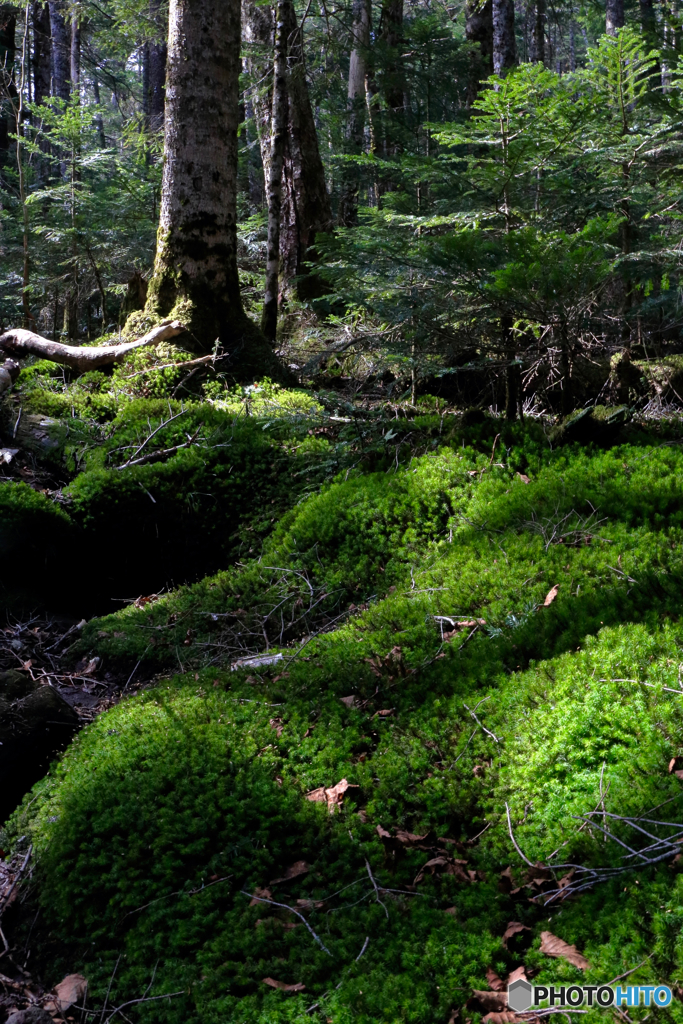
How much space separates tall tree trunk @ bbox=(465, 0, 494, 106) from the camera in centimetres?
1061

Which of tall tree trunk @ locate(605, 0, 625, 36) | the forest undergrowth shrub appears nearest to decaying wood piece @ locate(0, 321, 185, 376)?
the forest undergrowth shrub

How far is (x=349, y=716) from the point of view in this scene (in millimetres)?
3312

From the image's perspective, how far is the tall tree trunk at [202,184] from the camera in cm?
669

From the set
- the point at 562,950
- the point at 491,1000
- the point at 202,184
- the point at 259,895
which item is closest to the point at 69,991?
the point at 259,895

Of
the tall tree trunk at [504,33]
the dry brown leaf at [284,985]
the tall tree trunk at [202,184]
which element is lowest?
the dry brown leaf at [284,985]

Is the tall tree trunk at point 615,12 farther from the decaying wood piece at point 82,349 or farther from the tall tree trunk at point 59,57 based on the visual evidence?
the decaying wood piece at point 82,349

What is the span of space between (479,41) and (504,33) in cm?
229

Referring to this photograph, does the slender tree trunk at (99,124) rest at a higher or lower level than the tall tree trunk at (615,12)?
higher

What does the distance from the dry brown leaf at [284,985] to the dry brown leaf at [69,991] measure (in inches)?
27.4

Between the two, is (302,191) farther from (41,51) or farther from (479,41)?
(41,51)

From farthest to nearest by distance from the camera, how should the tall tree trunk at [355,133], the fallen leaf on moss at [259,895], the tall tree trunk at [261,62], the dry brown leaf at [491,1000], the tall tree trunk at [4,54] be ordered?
the tall tree trunk at [4,54] < the tall tree trunk at [355,133] < the tall tree trunk at [261,62] < the fallen leaf on moss at [259,895] < the dry brown leaf at [491,1000]

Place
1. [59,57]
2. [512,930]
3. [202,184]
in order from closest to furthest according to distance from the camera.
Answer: [512,930], [202,184], [59,57]

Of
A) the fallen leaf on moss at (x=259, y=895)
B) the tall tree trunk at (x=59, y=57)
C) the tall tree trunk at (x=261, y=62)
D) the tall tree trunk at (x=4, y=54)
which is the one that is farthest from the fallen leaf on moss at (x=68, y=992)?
the tall tree trunk at (x=59, y=57)

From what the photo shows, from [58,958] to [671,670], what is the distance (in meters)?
2.85
